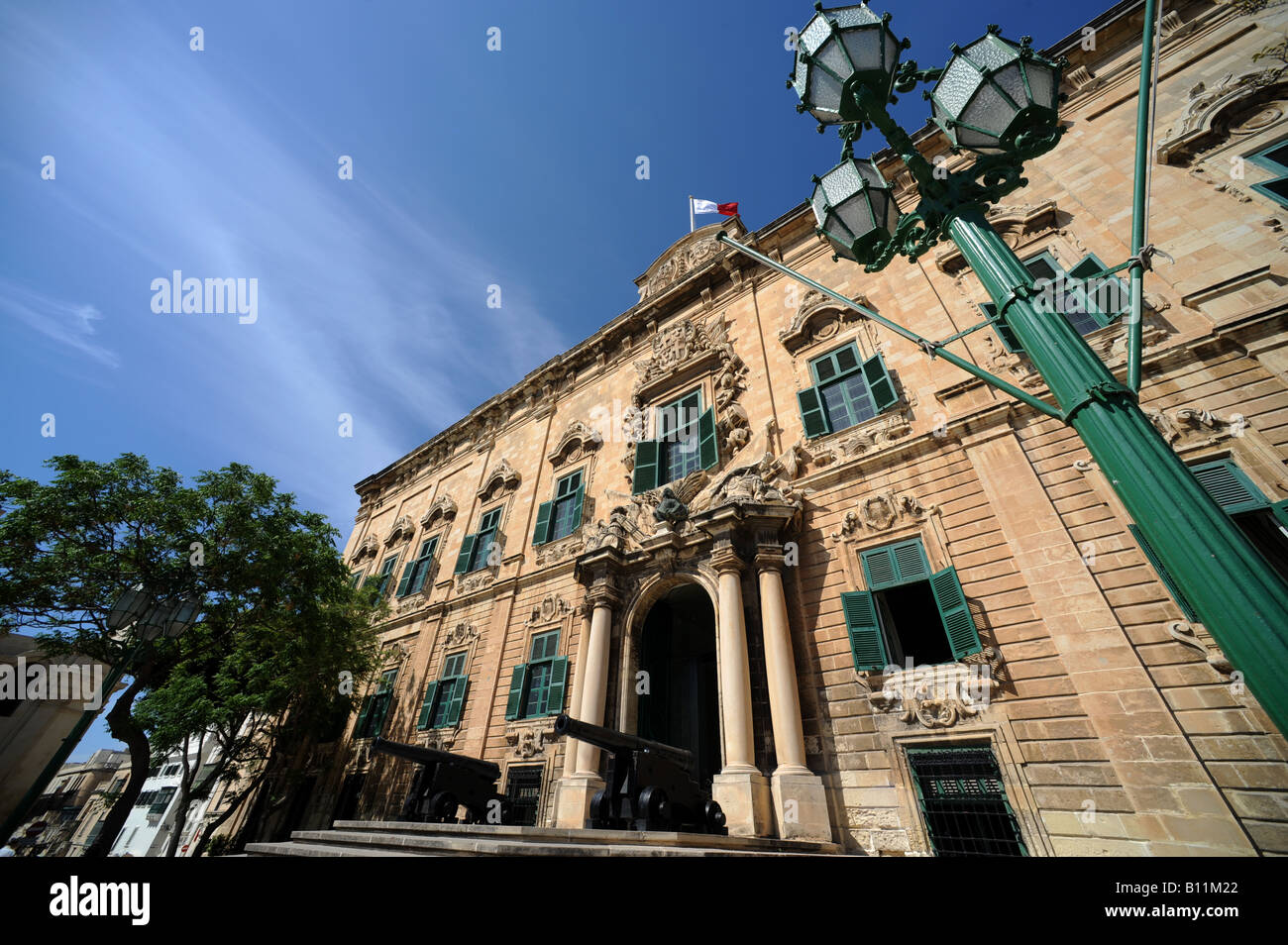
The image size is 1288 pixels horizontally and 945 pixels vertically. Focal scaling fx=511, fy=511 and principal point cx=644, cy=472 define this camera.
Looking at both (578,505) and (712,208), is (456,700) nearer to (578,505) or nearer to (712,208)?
(578,505)

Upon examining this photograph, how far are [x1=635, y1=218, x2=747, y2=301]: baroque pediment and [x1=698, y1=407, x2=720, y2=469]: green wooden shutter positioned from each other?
17.6ft

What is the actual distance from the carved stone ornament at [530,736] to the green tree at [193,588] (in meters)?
6.01

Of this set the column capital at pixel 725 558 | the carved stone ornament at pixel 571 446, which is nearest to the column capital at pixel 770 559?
the column capital at pixel 725 558

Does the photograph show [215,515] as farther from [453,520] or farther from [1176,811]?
[1176,811]

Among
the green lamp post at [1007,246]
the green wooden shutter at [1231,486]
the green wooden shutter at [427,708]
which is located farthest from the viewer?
the green wooden shutter at [427,708]

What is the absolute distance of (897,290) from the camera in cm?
1030

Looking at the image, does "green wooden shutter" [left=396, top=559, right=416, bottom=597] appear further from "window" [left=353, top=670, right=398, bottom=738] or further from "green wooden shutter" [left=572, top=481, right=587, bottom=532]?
"green wooden shutter" [left=572, top=481, right=587, bottom=532]

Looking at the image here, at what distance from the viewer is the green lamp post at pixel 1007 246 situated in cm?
179

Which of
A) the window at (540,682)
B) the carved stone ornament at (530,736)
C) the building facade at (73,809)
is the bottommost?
the building facade at (73,809)

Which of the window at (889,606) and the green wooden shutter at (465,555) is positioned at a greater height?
the green wooden shutter at (465,555)

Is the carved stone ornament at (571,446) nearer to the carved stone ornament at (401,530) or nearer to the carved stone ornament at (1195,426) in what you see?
the carved stone ornament at (401,530)

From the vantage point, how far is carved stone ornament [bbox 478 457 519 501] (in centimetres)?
1636
